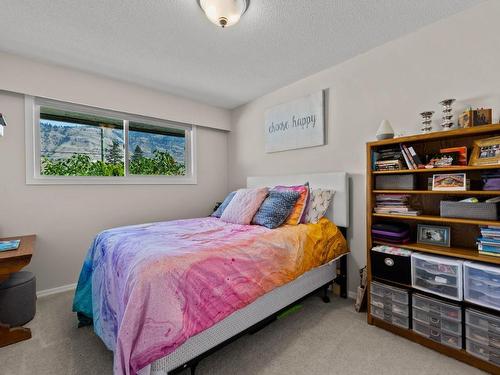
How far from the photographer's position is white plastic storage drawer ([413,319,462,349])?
5.06 feet

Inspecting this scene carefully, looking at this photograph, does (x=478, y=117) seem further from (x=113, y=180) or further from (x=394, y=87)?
(x=113, y=180)

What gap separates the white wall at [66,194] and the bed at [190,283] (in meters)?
0.93

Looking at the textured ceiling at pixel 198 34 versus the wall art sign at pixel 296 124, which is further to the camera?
the wall art sign at pixel 296 124

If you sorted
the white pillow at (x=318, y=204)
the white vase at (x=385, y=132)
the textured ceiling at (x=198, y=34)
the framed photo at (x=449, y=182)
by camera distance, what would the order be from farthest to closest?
the white pillow at (x=318, y=204) → the white vase at (x=385, y=132) → the textured ceiling at (x=198, y=34) → the framed photo at (x=449, y=182)

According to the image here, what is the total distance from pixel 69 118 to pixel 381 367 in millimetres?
3740

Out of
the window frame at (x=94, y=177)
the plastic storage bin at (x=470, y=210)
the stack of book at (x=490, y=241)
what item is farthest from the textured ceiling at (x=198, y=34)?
the stack of book at (x=490, y=241)

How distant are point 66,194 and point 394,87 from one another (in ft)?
11.6

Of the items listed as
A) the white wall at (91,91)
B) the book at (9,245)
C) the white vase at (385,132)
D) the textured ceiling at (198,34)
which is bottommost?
the book at (9,245)

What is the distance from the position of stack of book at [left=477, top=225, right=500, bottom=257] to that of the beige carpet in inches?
28.8

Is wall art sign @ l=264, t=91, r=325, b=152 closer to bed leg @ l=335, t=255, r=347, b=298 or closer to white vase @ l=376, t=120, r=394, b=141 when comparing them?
white vase @ l=376, t=120, r=394, b=141

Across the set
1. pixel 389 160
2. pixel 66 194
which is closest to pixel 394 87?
pixel 389 160

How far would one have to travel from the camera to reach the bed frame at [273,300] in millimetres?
1289

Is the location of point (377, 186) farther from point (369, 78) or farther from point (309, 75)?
point (309, 75)

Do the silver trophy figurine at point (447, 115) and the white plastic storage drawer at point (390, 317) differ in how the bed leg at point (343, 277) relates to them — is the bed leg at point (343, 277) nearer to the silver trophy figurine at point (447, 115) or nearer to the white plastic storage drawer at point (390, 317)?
the white plastic storage drawer at point (390, 317)
